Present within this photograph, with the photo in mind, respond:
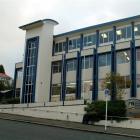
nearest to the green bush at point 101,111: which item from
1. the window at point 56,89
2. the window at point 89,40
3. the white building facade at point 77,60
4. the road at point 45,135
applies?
the white building facade at point 77,60

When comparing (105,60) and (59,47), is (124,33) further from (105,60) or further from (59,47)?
(59,47)

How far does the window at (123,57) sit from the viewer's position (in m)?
47.8

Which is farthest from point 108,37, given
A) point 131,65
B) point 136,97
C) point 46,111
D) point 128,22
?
point 46,111

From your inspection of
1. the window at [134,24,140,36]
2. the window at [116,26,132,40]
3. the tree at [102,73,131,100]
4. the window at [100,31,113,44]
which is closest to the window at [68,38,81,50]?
the window at [100,31,113,44]

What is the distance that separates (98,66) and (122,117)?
57.1 ft

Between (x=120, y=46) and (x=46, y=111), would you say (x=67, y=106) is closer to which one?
(x=46, y=111)

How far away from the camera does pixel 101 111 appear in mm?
37219

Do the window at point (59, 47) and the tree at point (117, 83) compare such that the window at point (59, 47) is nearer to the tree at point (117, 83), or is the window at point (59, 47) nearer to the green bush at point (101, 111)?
the tree at point (117, 83)

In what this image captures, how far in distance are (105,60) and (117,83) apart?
22.7 feet

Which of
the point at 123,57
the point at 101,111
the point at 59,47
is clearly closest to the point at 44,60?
the point at 59,47

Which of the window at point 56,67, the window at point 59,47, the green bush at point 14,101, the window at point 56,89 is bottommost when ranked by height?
the green bush at point 14,101

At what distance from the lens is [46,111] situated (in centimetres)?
4119

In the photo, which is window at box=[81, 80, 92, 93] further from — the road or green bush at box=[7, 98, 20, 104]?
the road

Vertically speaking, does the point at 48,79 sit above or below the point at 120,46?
below
